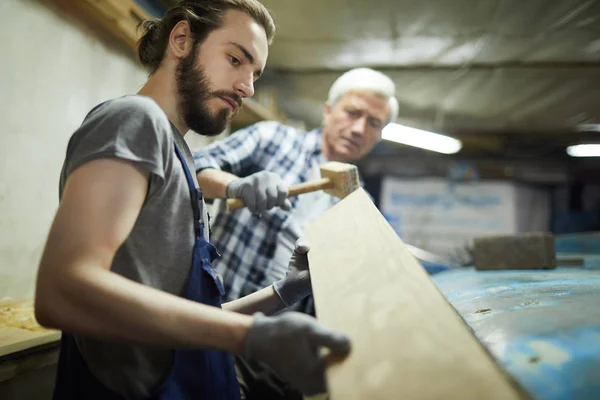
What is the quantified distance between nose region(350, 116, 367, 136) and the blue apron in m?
1.90

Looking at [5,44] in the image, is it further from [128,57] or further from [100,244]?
[100,244]

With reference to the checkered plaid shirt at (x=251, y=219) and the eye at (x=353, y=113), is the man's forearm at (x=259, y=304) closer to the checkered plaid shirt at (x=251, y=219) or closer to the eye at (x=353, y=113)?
the checkered plaid shirt at (x=251, y=219)

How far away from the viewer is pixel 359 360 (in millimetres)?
757

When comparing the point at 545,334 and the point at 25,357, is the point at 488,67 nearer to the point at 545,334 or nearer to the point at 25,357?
the point at 545,334

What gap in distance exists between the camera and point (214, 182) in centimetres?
205

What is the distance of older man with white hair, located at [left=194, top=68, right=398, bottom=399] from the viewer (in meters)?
2.05

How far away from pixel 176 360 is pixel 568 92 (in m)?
5.80

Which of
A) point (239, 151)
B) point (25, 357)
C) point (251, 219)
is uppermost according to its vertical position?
point (239, 151)

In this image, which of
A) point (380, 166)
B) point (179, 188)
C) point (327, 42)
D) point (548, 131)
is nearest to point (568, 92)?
point (548, 131)

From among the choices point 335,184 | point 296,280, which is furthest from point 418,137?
point 296,280

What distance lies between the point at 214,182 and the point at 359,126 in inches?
51.0

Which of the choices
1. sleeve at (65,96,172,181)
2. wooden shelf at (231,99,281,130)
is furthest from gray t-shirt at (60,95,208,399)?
wooden shelf at (231,99,281,130)

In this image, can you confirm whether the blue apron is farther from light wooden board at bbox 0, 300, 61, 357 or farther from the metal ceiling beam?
the metal ceiling beam

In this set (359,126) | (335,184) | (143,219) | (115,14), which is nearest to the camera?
(143,219)
